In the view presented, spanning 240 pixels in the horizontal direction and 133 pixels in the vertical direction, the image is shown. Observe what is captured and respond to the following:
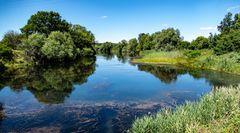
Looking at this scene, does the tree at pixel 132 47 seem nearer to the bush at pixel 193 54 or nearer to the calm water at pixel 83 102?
the bush at pixel 193 54

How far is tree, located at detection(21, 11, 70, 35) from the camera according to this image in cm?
7550

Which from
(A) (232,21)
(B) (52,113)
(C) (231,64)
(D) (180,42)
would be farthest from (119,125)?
(D) (180,42)

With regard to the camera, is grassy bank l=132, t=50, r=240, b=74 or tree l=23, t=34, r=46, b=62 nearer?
grassy bank l=132, t=50, r=240, b=74

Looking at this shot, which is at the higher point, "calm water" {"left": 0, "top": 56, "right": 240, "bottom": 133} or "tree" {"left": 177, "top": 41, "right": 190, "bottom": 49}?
"tree" {"left": 177, "top": 41, "right": 190, "bottom": 49}

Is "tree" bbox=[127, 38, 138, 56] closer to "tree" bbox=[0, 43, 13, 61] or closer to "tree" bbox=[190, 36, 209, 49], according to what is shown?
"tree" bbox=[190, 36, 209, 49]

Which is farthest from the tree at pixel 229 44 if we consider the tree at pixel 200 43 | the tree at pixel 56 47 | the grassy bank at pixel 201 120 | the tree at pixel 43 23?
the tree at pixel 43 23

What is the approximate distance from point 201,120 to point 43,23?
241ft

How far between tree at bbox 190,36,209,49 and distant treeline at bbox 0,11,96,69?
36010 mm

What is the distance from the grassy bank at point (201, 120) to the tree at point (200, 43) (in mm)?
70090

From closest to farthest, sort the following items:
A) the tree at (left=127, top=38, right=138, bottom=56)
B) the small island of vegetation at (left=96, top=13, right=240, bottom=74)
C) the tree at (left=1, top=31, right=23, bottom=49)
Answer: the small island of vegetation at (left=96, top=13, right=240, bottom=74) < the tree at (left=1, top=31, right=23, bottom=49) < the tree at (left=127, top=38, right=138, bottom=56)

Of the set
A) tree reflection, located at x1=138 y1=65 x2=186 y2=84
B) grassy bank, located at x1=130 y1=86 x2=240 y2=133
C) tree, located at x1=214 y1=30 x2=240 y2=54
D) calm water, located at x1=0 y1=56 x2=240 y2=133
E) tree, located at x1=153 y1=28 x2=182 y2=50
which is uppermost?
tree, located at x1=153 y1=28 x2=182 y2=50

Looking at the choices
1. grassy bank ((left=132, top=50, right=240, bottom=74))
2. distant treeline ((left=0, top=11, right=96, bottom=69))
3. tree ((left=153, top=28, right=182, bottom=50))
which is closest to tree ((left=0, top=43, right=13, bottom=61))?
distant treeline ((left=0, top=11, right=96, bottom=69))

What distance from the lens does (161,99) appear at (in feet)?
75.7

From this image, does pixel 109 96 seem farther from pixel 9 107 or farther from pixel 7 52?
pixel 7 52
